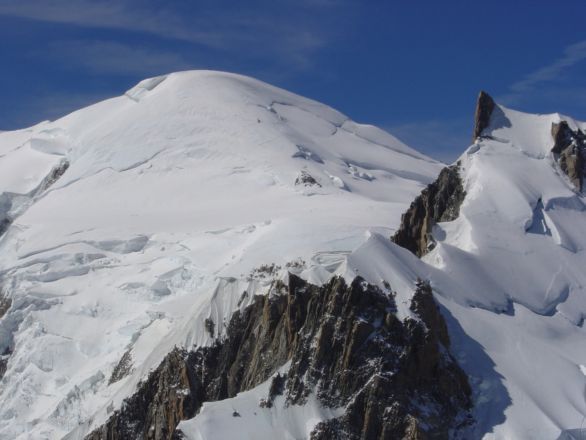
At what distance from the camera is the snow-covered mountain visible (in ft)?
183

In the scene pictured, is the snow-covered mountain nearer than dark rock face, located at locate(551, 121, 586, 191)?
Yes

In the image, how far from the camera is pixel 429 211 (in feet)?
229

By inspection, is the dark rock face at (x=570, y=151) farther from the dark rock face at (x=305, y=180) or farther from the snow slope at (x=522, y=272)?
the dark rock face at (x=305, y=180)

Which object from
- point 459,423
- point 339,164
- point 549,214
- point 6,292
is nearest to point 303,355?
point 459,423

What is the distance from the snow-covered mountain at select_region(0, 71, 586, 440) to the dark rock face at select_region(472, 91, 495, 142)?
15cm

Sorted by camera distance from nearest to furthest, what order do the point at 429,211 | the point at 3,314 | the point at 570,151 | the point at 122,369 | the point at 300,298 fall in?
the point at 300,298 < the point at 122,369 < the point at 429,211 < the point at 3,314 < the point at 570,151

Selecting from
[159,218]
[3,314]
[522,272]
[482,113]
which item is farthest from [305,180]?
[522,272]

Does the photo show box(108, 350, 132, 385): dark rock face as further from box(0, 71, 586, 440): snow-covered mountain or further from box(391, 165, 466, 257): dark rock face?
box(391, 165, 466, 257): dark rock face

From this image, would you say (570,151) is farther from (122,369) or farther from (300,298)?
(122,369)

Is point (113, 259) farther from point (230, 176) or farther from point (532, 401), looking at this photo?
point (532, 401)

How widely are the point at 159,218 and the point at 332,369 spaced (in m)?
35.1

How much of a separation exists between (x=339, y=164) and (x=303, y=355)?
4813 cm

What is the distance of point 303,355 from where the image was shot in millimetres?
56500

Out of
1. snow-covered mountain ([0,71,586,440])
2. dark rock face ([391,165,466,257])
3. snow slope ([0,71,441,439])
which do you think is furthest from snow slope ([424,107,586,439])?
snow slope ([0,71,441,439])
